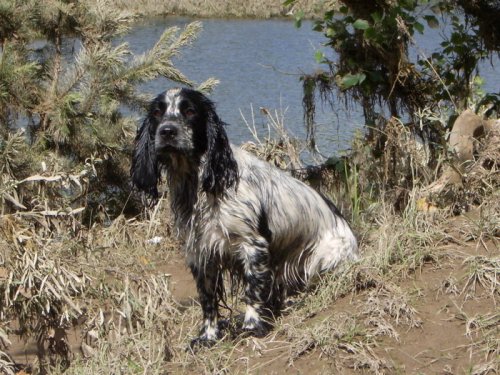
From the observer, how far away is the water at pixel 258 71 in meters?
10.4

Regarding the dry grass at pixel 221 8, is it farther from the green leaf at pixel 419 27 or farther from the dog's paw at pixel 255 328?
the dog's paw at pixel 255 328

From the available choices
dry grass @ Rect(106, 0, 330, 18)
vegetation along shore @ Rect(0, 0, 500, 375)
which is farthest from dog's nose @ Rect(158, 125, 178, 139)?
dry grass @ Rect(106, 0, 330, 18)

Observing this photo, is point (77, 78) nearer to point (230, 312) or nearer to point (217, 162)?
point (230, 312)

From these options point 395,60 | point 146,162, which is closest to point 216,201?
point 146,162

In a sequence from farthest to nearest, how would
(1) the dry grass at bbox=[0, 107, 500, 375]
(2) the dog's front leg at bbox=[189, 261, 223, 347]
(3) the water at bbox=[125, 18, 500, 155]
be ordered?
(3) the water at bbox=[125, 18, 500, 155]
(2) the dog's front leg at bbox=[189, 261, 223, 347]
(1) the dry grass at bbox=[0, 107, 500, 375]

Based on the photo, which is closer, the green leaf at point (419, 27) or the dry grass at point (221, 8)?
the green leaf at point (419, 27)

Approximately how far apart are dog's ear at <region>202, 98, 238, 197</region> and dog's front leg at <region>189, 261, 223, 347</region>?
0.51 metres

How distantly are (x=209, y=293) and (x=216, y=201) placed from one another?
600 millimetres

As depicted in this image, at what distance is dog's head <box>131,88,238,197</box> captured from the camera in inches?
222

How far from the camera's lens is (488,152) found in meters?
7.09

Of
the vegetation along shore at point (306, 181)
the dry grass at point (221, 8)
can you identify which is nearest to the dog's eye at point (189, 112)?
the vegetation along shore at point (306, 181)

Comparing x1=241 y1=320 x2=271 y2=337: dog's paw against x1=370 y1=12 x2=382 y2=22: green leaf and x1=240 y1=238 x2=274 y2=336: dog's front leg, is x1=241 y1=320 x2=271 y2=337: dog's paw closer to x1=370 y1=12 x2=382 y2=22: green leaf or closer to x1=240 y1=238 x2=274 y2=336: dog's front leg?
x1=240 y1=238 x2=274 y2=336: dog's front leg

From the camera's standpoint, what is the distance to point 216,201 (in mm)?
5824

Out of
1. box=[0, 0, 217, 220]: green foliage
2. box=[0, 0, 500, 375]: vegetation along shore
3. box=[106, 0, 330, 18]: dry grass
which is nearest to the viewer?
box=[0, 0, 500, 375]: vegetation along shore
